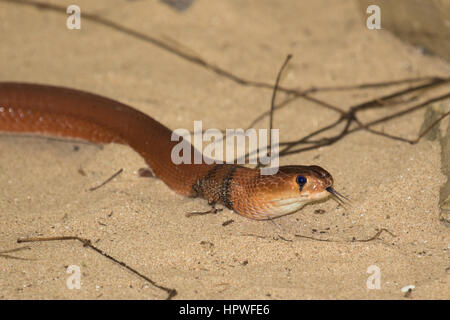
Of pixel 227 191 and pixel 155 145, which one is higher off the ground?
pixel 155 145

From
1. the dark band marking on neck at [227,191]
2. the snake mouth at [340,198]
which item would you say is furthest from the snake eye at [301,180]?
the dark band marking on neck at [227,191]

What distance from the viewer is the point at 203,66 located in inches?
224

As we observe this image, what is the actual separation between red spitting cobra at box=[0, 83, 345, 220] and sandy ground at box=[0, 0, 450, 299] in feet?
0.38

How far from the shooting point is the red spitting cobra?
3.62 metres

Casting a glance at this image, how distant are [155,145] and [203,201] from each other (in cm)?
64

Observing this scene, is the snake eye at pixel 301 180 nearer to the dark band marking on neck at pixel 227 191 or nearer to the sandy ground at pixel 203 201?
the sandy ground at pixel 203 201

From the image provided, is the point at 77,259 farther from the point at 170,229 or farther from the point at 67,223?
the point at 170,229

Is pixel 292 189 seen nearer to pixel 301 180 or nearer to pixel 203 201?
pixel 301 180

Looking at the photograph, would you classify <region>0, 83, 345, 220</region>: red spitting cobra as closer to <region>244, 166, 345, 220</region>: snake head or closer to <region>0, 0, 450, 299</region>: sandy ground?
<region>244, 166, 345, 220</region>: snake head

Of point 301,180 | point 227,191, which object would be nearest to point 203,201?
point 227,191

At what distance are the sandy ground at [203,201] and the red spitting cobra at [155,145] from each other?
0.38 ft

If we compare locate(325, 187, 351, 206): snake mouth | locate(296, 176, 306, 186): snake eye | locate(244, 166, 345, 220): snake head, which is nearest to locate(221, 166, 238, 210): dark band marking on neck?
locate(244, 166, 345, 220): snake head

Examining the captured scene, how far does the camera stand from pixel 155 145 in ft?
14.0

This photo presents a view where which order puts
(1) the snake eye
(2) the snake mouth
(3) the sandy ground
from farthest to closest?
(2) the snake mouth, (1) the snake eye, (3) the sandy ground
